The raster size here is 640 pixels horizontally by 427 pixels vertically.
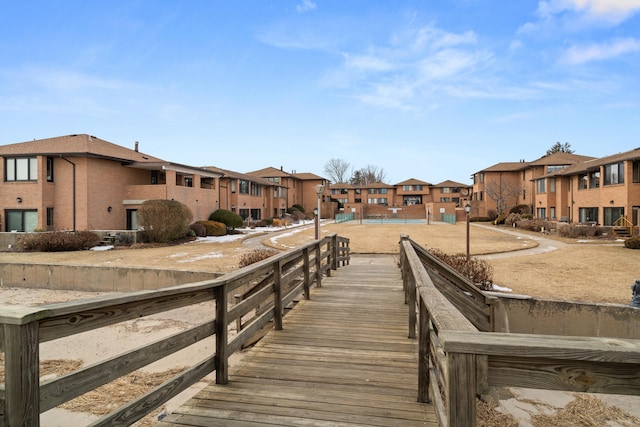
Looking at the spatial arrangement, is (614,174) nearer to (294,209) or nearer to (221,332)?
(221,332)

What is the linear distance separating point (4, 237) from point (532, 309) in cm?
2881

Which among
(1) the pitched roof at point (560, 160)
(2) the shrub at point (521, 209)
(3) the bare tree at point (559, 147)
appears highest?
(3) the bare tree at point (559, 147)

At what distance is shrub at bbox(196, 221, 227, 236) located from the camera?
30.3m

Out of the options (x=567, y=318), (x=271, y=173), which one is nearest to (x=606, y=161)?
(x=567, y=318)

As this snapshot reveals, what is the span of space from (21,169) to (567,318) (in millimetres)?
32731

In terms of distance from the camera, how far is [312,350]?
496 centimetres

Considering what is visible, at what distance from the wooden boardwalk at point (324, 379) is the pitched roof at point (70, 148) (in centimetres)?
2569

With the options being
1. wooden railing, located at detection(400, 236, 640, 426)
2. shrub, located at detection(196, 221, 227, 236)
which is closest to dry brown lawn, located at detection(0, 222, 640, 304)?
shrub, located at detection(196, 221, 227, 236)

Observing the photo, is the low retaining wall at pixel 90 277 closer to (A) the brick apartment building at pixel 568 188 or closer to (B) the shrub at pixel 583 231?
(B) the shrub at pixel 583 231

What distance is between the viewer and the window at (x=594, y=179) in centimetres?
3106

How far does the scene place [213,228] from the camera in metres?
30.6

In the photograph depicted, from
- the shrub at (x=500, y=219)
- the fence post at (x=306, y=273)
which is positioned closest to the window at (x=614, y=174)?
the shrub at (x=500, y=219)

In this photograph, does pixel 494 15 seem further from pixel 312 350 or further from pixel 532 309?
pixel 312 350

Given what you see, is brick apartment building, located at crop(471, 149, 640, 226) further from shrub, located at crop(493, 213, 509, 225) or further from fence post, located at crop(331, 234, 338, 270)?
fence post, located at crop(331, 234, 338, 270)
